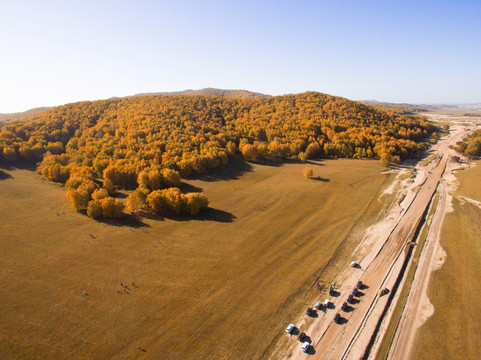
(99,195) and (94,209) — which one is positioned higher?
(99,195)

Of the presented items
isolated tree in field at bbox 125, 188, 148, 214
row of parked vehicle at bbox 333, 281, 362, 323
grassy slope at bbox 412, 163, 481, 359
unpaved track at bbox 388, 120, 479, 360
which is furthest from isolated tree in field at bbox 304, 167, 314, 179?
isolated tree in field at bbox 125, 188, 148, 214

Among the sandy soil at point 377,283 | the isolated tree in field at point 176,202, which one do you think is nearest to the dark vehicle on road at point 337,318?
the sandy soil at point 377,283

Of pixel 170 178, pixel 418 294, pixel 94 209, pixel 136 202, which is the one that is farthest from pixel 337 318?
pixel 170 178

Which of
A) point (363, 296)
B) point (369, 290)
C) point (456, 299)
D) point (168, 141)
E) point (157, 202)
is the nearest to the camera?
point (456, 299)

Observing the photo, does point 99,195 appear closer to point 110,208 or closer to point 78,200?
point 78,200

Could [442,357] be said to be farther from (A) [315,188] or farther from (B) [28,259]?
(B) [28,259]

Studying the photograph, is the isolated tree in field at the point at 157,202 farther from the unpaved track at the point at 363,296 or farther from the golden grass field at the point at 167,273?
the unpaved track at the point at 363,296

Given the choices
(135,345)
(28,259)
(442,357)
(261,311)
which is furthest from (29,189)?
(442,357)
